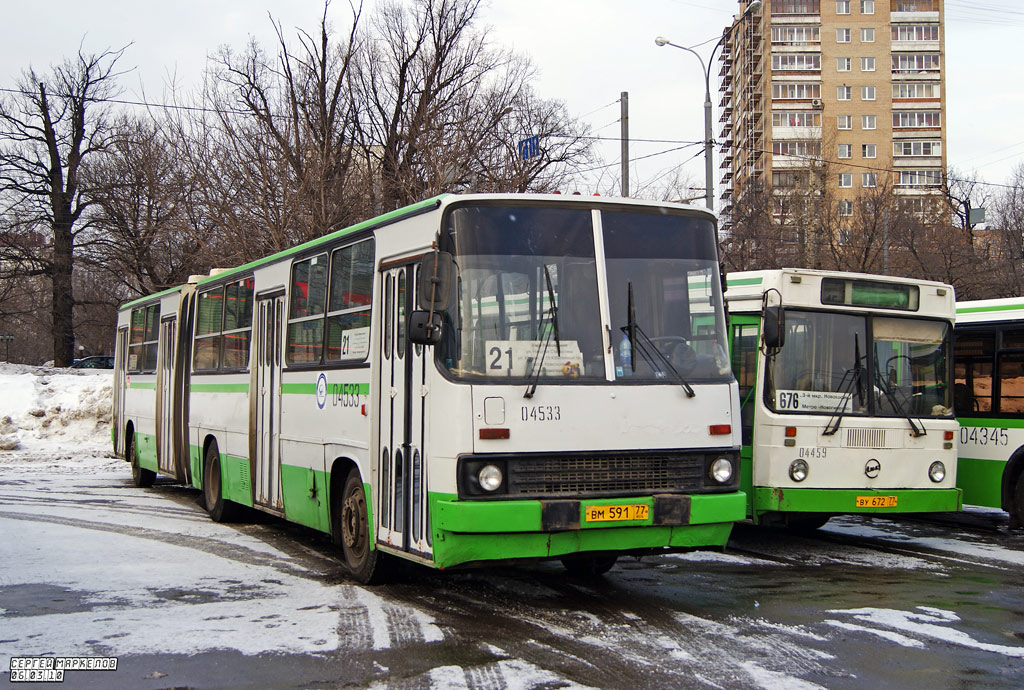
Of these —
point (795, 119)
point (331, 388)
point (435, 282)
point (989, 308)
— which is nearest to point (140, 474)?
point (331, 388)

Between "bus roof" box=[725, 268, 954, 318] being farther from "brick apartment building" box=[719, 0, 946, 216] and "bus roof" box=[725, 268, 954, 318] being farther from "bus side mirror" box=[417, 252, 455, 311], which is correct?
"brick apartment building" box=[719, 0, 946, 216]

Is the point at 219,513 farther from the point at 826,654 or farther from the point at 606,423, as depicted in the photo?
the point at 826,654

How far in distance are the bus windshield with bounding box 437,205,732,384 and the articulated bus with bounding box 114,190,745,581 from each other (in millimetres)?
11

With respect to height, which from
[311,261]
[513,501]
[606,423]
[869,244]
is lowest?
[513,501]

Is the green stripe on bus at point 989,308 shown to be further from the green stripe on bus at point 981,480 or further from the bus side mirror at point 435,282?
the bus side mirror at point 435,282

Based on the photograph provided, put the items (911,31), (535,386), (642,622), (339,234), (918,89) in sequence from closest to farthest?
(535,386)
(642,622)
(339,234)
(911,31)
(918,89)

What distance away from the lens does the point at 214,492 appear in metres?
13.7

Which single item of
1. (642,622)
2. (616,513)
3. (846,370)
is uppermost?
(846,370)

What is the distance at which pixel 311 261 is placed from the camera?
35.2ft

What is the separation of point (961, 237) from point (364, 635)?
41051 millimetres

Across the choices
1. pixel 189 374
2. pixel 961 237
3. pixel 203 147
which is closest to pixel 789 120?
pixel 961 237

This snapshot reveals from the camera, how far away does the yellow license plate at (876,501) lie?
10889mm

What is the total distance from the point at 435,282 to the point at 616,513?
6.53ft
